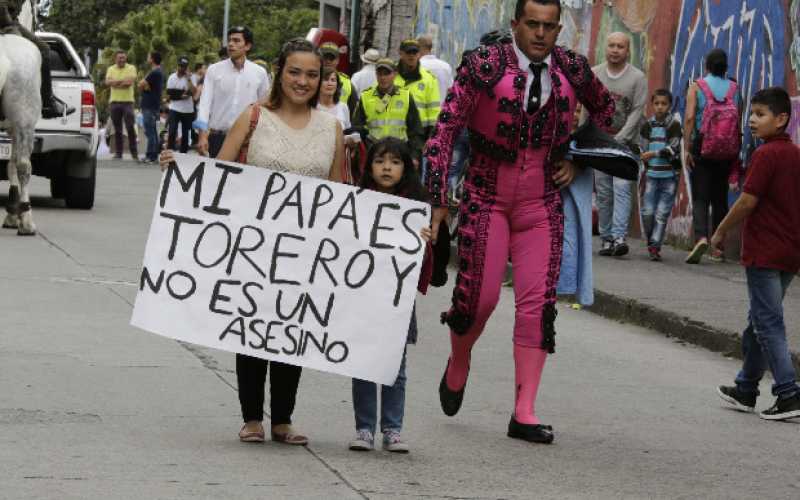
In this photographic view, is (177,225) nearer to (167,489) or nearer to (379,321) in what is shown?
(379,321)

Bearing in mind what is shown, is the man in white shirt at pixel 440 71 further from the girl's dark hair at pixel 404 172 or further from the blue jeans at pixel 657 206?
the girl's dark hair at pixel 404 172

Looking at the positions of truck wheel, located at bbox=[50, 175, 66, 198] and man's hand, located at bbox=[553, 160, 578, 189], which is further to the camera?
truck wheel, located at bbox=[50, 175, 66, 198]

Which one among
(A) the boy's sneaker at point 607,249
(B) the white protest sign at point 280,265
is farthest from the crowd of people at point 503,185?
(A) the boy's sneaker at point 607,249

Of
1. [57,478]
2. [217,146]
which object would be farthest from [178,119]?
[57,478]

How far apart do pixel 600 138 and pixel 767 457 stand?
158 cm

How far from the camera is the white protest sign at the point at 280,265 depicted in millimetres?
7379

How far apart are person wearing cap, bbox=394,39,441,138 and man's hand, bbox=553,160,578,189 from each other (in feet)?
27.7

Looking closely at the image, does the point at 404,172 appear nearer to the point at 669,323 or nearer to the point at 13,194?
the point at 669,323

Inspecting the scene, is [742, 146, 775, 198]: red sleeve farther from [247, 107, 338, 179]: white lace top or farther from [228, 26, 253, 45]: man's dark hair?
[228, 26, 253, 45]: man's dark hair

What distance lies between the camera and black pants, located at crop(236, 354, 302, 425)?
7.41 metres

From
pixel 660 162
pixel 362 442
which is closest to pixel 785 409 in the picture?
pixel 362 442

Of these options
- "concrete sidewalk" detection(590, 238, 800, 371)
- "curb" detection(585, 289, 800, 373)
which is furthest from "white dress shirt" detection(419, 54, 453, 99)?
"curb" detection(585, 289, 800, 373)

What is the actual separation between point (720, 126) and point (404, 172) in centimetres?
939

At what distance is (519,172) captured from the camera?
797 centimetres
